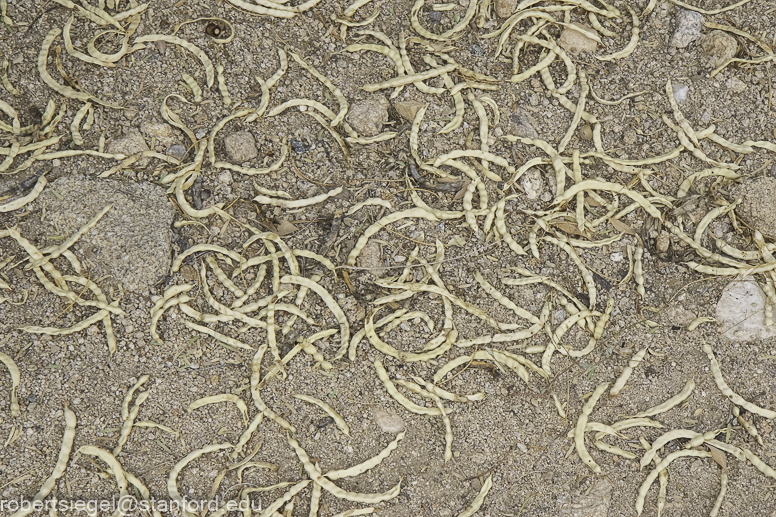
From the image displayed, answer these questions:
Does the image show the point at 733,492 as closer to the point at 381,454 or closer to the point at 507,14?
the point at 381,454

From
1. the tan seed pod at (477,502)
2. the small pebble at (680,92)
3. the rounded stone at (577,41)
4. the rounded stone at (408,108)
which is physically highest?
the rounded stone at (577,41)

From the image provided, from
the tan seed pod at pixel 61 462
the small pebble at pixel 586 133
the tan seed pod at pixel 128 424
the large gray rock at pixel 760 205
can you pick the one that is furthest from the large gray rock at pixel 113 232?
the large gray rock at pixel 760 205

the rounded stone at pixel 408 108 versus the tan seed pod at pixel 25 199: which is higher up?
the rounded stone at pixel 408 108

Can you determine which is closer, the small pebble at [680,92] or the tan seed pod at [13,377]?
the tan seed pod at [13,377]

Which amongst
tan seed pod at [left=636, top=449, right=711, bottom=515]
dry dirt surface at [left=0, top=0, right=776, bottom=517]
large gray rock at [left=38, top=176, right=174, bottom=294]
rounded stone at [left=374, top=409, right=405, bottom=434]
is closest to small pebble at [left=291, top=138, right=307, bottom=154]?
dry dirt surface at [left=0, top=0, right=776, bottom=517]

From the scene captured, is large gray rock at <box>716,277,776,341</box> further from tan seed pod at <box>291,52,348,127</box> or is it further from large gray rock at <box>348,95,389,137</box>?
tan seed pod at <box>291,52,348,127</box>

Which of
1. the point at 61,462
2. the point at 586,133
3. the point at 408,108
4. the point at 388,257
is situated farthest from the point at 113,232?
the point at 586,133

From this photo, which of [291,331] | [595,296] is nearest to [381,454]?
[291,331]

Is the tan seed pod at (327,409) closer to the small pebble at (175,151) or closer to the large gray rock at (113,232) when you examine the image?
the large gray rock at (113,232)
